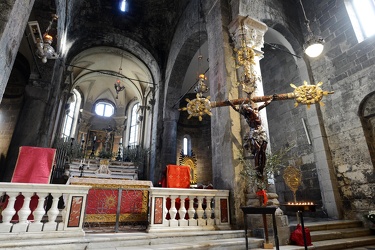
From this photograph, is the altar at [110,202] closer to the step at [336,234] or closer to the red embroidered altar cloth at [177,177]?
the red embroidered altar cloth at [177,177]

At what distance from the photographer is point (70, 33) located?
9.71m

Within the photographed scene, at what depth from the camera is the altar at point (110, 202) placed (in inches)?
173

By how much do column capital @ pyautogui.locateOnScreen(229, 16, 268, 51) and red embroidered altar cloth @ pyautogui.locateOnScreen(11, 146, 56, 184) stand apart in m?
4.89

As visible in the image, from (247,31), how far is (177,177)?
4043 mm

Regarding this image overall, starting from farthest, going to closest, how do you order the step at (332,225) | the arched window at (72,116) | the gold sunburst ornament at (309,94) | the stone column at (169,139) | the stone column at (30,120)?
the arched window at (72,116) < the stone column at (169,139) < the stone column at (30,120) < the step at (332,225) < the gold sunburst ornament at (309,94)

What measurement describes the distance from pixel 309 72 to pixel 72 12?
9638 millimetres

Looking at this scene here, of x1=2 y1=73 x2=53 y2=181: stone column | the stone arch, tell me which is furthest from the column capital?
x1=2 y1=73 x2=53 y2=181: stone column

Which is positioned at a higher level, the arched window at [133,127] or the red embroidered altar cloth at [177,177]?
the arched window at [133,127]

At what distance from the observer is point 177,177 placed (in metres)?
5.10

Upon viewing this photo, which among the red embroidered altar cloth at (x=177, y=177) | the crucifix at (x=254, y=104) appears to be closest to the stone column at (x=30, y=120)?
the red embroidered altar cloth at (x=177, y=177)

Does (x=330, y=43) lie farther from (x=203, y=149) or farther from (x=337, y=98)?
(x=203, y=149)

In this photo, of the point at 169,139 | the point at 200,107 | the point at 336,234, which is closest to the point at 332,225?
the point at 336,234

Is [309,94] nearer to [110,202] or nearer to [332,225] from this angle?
[332,225]

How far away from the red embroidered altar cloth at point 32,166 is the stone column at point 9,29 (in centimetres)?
101
